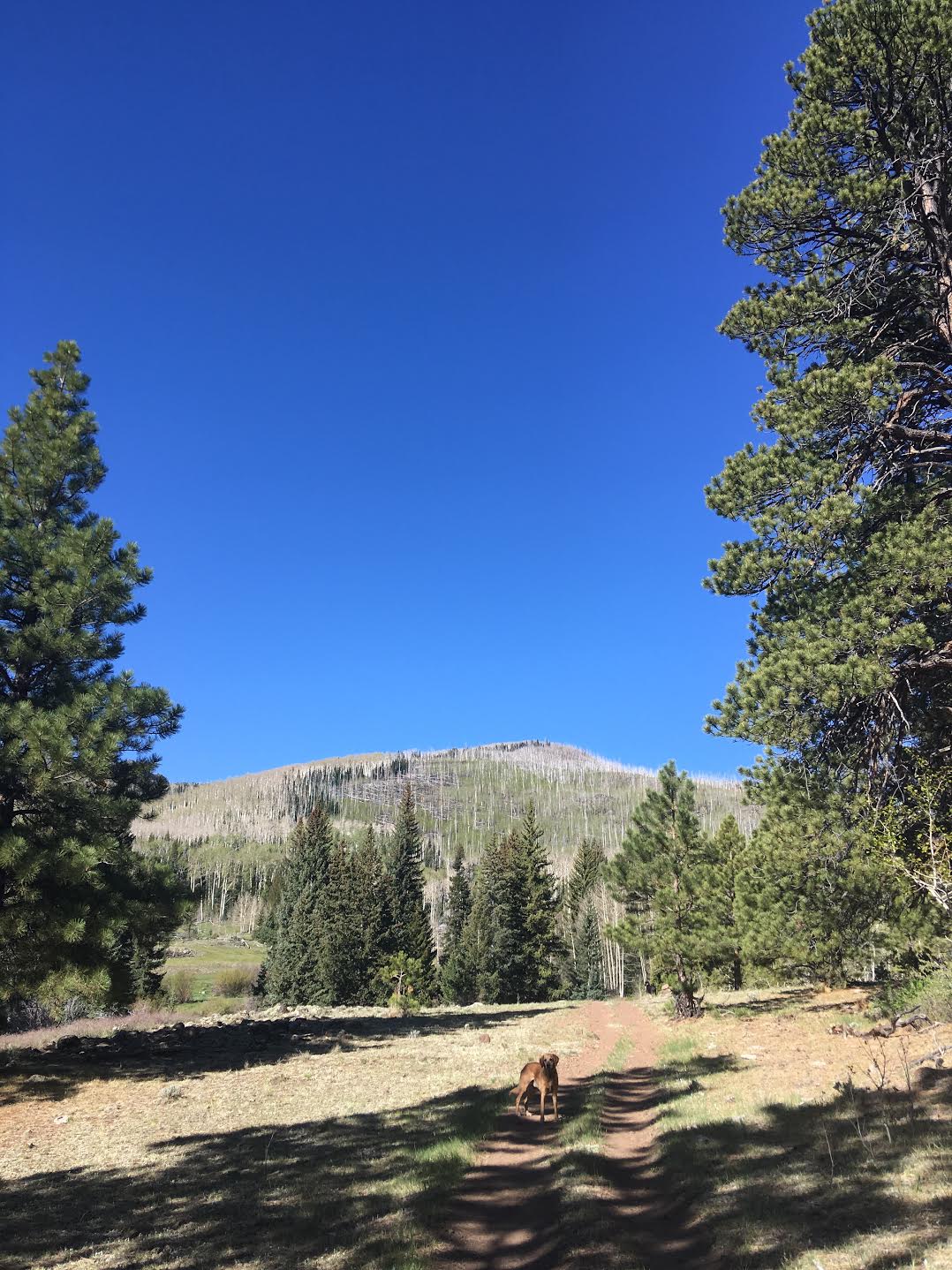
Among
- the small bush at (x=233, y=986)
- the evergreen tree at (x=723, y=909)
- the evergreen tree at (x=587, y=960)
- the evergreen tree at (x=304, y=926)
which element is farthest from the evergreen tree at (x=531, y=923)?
the small bush at (x=233, y=986)

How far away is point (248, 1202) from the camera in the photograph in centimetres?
730

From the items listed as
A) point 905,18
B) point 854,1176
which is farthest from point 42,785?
point 905,18

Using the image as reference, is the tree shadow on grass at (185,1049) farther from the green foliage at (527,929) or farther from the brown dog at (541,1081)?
the green foliage at (527,929)

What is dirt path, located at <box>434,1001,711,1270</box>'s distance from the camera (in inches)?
243

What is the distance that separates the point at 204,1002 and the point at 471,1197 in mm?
76733

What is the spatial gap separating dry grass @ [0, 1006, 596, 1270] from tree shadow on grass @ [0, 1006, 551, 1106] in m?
0.07

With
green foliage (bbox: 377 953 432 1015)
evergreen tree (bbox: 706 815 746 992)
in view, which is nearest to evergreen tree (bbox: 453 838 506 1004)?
green foliage (bbox: 377 953 432 1015)

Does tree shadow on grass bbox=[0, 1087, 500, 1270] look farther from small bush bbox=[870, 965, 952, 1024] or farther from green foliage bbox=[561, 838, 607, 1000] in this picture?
green foliage bbox=[561, 838, 607, 1000]

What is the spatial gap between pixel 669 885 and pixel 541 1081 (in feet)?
48.7

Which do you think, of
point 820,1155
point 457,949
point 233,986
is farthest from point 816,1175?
point 233,986

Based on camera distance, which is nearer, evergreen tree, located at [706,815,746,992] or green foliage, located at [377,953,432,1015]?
evergreen tree, located at [706,815,746,992]

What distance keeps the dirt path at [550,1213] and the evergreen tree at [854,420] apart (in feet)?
20.9

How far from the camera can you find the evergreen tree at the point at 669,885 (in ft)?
75.9

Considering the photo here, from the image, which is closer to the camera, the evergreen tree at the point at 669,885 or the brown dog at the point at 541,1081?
the brown dog at the point at 541,1081
